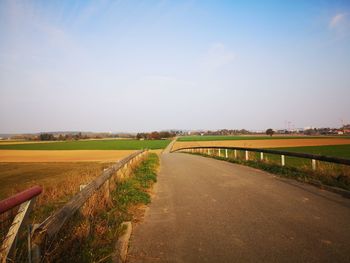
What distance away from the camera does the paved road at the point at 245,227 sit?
384 centimetres

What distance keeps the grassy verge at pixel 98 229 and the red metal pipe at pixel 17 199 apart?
0.93 m

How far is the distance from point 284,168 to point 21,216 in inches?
481

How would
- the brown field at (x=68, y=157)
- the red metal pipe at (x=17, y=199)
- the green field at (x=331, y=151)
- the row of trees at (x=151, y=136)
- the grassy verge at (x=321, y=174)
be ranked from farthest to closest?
1. the row of trees at (x=151, y=136)
2. the brown field at (x=68, y=157)
3. the green field at (x=331, y=151)
4. the grassy verge at (x=321, y=174)
5. the red metal pipe at (x=17, y=199)

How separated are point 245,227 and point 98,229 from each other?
285 centimetres

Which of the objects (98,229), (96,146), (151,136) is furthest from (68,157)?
(151,136)

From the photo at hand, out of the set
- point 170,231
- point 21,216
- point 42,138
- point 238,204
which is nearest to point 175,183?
point 238,204

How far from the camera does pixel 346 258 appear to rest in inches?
142

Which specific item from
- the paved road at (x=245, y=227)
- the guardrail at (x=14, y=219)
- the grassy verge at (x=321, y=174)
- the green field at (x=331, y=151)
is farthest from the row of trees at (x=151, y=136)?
the guardrail at (x=14, y=219)

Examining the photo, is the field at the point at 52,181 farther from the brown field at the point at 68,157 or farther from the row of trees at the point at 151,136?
the row of trees at the point at 151,136

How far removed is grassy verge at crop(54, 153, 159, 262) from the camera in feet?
11.8

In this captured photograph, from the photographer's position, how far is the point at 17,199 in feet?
8.75

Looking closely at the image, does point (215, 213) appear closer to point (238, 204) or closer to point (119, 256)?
point (238, 204)

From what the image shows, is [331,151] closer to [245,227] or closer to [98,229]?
[245,227]

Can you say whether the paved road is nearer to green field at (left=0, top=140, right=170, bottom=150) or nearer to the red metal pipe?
the red metal pipe
